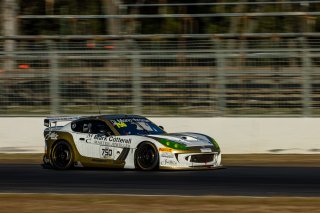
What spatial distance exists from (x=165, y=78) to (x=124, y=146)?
5.73 metres

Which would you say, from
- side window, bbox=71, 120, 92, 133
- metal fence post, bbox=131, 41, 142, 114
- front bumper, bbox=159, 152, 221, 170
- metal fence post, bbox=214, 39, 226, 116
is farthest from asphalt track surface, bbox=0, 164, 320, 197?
metal fence post, bbox=131, 41, 142, 114

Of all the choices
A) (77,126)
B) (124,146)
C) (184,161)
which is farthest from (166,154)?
(77,126)

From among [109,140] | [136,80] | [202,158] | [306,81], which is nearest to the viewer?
[202,158]

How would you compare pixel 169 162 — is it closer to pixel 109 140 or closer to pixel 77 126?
pixel 109 140

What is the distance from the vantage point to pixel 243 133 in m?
20.7

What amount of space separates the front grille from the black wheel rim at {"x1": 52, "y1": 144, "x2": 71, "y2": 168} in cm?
280

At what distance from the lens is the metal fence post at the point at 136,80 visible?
71.9 feet

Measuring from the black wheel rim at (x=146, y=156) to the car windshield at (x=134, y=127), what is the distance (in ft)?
2.00

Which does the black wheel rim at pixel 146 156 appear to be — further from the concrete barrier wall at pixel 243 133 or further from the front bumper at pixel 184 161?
the concrete barrier wall at pixel 243 133

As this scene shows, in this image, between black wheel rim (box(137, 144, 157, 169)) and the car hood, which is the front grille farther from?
black wheel rim (box(137, 144, 157, 169))

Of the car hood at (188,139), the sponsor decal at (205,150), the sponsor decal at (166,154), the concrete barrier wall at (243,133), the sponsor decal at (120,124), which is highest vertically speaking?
Answer: the sponsor decal at (120,124)

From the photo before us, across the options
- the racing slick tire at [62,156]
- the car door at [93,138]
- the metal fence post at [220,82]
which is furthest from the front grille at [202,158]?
the metal fence post at [220,82]

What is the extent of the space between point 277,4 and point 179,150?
1604 centimetres

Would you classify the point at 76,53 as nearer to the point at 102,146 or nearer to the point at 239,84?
the point at 239,84
